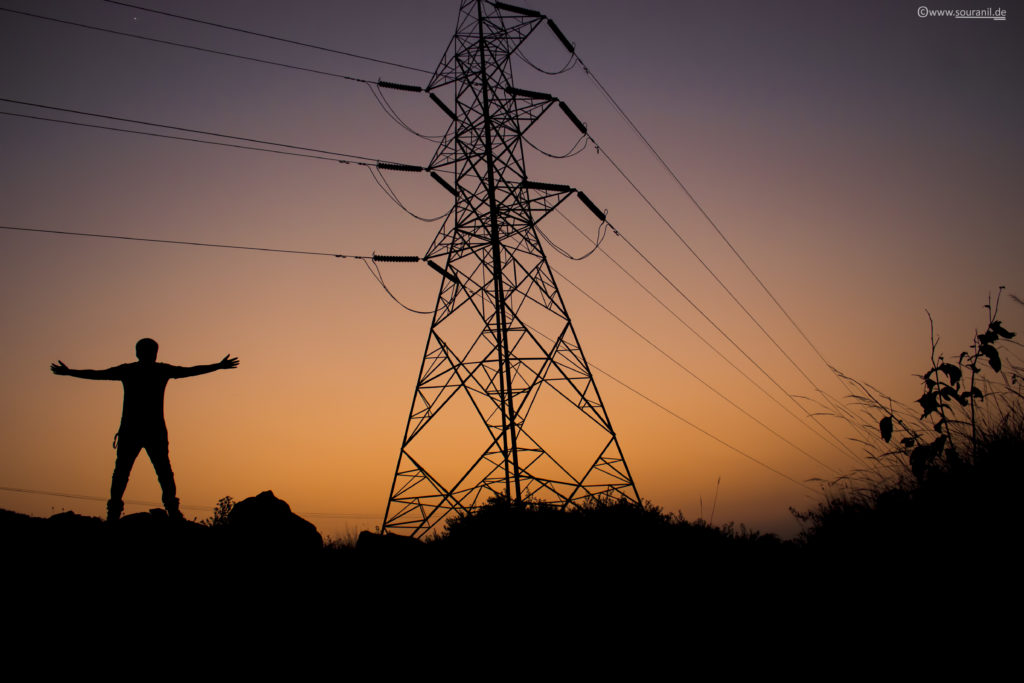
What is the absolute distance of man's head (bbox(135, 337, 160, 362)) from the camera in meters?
9.30

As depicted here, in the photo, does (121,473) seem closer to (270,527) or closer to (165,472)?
(165,472)

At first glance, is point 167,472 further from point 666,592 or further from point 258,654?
point 666,592

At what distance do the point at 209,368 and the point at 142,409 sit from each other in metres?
1.10

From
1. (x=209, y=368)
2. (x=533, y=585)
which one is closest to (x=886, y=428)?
(x=533, y=585)

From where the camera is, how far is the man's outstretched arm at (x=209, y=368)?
935 centimetres

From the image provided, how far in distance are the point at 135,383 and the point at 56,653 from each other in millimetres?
4297

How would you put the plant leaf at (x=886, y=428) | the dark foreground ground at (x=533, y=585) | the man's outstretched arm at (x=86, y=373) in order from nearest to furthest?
the dark foreground ground at (x=533, y=585), the plant leaf at (x=886, y=428), the man's outstretched arm at (x=86, y=373)

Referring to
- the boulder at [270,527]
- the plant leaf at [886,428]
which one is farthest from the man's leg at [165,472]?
the plant leaf at [886,428]

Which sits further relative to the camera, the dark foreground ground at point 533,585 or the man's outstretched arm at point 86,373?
the man's outstretched arm at point 86,373

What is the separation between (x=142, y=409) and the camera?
9.18 m

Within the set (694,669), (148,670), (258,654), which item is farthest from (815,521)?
(148,670)

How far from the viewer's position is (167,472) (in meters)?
9.45

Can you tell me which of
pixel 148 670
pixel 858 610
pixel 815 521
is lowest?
pixel 148 670

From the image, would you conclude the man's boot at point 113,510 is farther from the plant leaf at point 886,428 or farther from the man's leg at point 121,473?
the plant leaf at point 886,428
